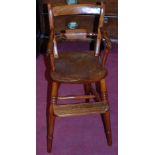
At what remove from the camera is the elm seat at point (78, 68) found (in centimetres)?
173

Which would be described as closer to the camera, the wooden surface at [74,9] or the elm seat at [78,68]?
the elm seat at [78,68]

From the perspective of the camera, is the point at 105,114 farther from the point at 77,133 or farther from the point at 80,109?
the point at 77,133

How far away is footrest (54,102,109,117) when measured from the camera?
5.75ft

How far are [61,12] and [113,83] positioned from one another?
932 millimetres

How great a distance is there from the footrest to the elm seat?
164 millimetres

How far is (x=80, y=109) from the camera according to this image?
1.78 meters

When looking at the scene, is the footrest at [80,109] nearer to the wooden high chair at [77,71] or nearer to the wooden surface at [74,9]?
the wooden high chair at [77,71]

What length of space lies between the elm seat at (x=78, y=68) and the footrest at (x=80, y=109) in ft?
0.54

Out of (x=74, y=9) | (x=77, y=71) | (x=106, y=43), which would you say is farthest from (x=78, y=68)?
(x=74, y=9)

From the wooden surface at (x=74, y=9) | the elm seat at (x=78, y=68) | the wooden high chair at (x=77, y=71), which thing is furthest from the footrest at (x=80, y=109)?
the wooden surface at (x=74, y=9)
